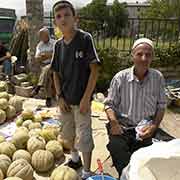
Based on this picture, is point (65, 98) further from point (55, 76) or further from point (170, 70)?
point (170, 70)

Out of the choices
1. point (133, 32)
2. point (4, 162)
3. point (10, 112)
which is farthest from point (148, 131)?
point (133, 32)

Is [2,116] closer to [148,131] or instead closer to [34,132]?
[34,132]

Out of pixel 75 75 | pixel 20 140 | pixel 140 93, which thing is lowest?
pixel 20 140

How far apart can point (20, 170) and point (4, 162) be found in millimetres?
254

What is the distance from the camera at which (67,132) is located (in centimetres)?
337

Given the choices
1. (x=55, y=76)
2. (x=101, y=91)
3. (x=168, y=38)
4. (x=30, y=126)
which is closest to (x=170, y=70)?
(x=168, y=38)

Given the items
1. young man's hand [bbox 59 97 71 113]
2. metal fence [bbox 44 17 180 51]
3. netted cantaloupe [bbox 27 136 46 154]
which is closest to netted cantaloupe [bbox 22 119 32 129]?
netted cantaloupe [bbox 27 136 46 154]

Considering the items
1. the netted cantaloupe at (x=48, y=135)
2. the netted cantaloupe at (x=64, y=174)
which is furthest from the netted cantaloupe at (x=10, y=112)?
the netted cantaloupe at (x=64, y=174)

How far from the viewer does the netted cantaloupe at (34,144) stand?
357cm

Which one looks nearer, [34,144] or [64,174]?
[64,174]

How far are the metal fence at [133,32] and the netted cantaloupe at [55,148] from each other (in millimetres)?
4440

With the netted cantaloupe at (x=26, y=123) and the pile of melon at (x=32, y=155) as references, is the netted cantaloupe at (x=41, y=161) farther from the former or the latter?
the netted cantaloupe at (x=26, y=123)

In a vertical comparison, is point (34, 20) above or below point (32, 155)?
above

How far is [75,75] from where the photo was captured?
3025 millimetres
